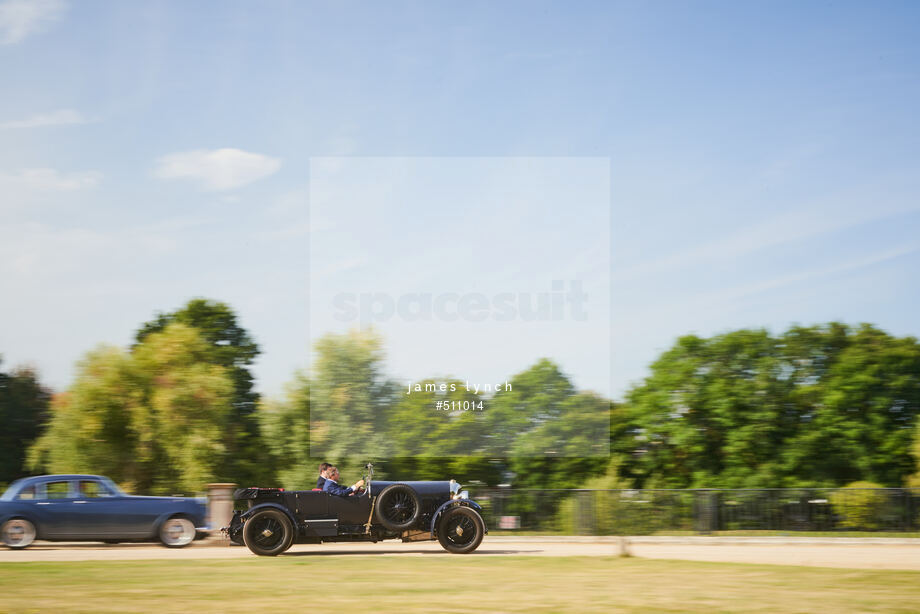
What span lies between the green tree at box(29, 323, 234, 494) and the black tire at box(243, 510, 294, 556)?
1676 centimetres

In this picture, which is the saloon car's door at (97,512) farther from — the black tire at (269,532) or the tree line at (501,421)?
the tree line at (501,421)

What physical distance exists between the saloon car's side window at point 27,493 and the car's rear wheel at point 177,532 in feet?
8.47

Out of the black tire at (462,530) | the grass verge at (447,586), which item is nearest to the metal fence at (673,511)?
the black tire at (462,530)

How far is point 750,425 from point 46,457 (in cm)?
3158

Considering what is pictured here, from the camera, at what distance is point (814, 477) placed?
44844 millimetres

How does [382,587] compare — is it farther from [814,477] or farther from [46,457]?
[814,477]

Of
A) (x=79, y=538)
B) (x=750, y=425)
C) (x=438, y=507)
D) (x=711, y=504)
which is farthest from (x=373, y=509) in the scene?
(x=750, y=425)

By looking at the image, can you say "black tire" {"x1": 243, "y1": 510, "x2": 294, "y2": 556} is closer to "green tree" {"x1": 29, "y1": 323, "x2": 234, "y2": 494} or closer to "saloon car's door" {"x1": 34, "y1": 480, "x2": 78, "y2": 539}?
"saloon car's door" {"x1": 34, "y1": 480, "x2": 78, "y2": 539}

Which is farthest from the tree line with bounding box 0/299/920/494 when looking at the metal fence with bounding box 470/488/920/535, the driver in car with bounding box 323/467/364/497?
the driver in car with bounding box 323/467/364/497

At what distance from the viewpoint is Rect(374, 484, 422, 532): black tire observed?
56.0 feet

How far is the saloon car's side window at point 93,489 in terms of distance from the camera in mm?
18703

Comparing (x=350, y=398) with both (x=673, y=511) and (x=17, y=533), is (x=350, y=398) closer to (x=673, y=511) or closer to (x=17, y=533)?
(x=673, y=511)

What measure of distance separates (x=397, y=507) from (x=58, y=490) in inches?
277

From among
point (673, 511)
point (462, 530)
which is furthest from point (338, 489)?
point (673, 511)
